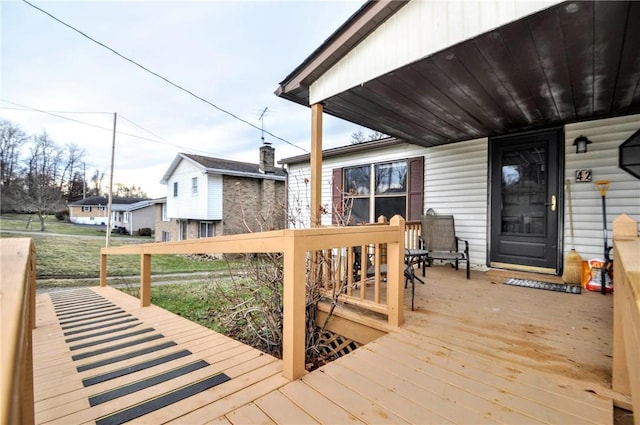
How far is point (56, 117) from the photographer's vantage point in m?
13.3

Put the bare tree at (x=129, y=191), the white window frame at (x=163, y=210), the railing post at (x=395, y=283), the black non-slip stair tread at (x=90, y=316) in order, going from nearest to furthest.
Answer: the railing post at (x=395, y=283)
the black non-slip stair tread at (x=90, y=316)
the white window frame at (x=163, y=210)
the bare tree at (x=129, y=191)

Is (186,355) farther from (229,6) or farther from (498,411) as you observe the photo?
(229,6)

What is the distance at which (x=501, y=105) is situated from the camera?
3688 millimetres

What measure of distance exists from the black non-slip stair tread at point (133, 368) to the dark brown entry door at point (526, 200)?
4.98 metres

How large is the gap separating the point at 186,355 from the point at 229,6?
266 inches

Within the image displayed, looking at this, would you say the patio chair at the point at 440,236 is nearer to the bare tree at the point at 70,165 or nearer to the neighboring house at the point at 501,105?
the neighboring house at the point at 501,105

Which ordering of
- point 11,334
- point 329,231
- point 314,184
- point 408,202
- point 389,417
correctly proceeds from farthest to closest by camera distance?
point 408,202
point 314,184
point 329,231
point 389,417
point 11,334

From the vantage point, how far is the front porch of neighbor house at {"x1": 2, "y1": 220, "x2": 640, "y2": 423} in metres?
1.43

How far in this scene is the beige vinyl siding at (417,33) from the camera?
2227mm

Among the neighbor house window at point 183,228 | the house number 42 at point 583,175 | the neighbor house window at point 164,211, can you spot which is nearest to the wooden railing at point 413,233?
the house number 42 at point 583,175

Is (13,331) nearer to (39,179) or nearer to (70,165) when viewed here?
(39,179)

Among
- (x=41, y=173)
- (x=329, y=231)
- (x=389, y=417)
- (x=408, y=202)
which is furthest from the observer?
(x=41, y=173)

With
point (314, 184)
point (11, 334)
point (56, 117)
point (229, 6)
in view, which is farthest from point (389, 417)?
point (56, 117)

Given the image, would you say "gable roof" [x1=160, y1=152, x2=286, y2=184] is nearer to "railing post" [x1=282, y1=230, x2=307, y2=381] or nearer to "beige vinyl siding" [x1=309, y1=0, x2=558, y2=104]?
"beige vinyl siding" [x1=309, y1=0, x2=558, y2=104]
